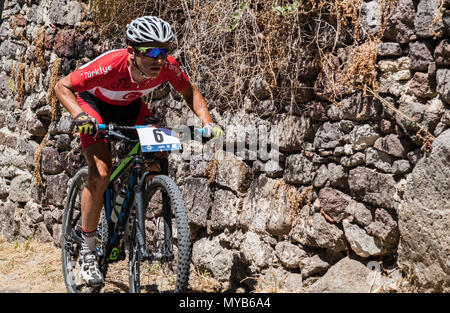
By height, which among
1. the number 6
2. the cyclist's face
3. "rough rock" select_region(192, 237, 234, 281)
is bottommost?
Result: "rough rock" select_region(192, 237, 234, 281)

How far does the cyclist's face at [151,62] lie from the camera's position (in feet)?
10.5

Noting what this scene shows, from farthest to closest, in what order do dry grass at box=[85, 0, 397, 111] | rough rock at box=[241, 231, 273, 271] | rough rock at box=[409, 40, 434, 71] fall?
rough rock at box=[241, 231, 273, 271]
dry grass at box=[85, 0, 397, 111]
rough rock at box=[409, 40, 434, 71]

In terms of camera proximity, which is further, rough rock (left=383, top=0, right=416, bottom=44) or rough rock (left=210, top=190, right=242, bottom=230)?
rough rock (left=210, top=190, right=242, bottom=230)

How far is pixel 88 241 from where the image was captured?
3.62 m

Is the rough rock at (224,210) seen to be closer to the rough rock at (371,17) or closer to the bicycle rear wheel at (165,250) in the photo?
the bicycle rear wheel at (165,250)

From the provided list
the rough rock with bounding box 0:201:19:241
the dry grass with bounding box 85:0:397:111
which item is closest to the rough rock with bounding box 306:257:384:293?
the dry grass with bounding box 85:0:397:111

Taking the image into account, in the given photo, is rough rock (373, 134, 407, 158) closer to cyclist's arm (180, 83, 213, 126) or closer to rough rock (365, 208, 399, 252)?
rough rock (365, 208, 399, 252)

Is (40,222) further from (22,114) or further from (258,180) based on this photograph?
(258,180)

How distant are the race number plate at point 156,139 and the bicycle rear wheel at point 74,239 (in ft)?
2.89

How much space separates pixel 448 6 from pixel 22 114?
187 inches

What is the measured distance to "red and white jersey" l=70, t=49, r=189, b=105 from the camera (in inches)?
134

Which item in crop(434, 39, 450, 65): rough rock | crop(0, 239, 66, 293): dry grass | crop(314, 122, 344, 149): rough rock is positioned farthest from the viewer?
crop(0, 239, 66, 293): dry grass

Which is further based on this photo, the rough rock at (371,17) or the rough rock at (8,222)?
the rough rock at (8,222)

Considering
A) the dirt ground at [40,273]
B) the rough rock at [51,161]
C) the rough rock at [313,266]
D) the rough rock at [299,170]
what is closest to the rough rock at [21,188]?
the rough rock at [51,161]
